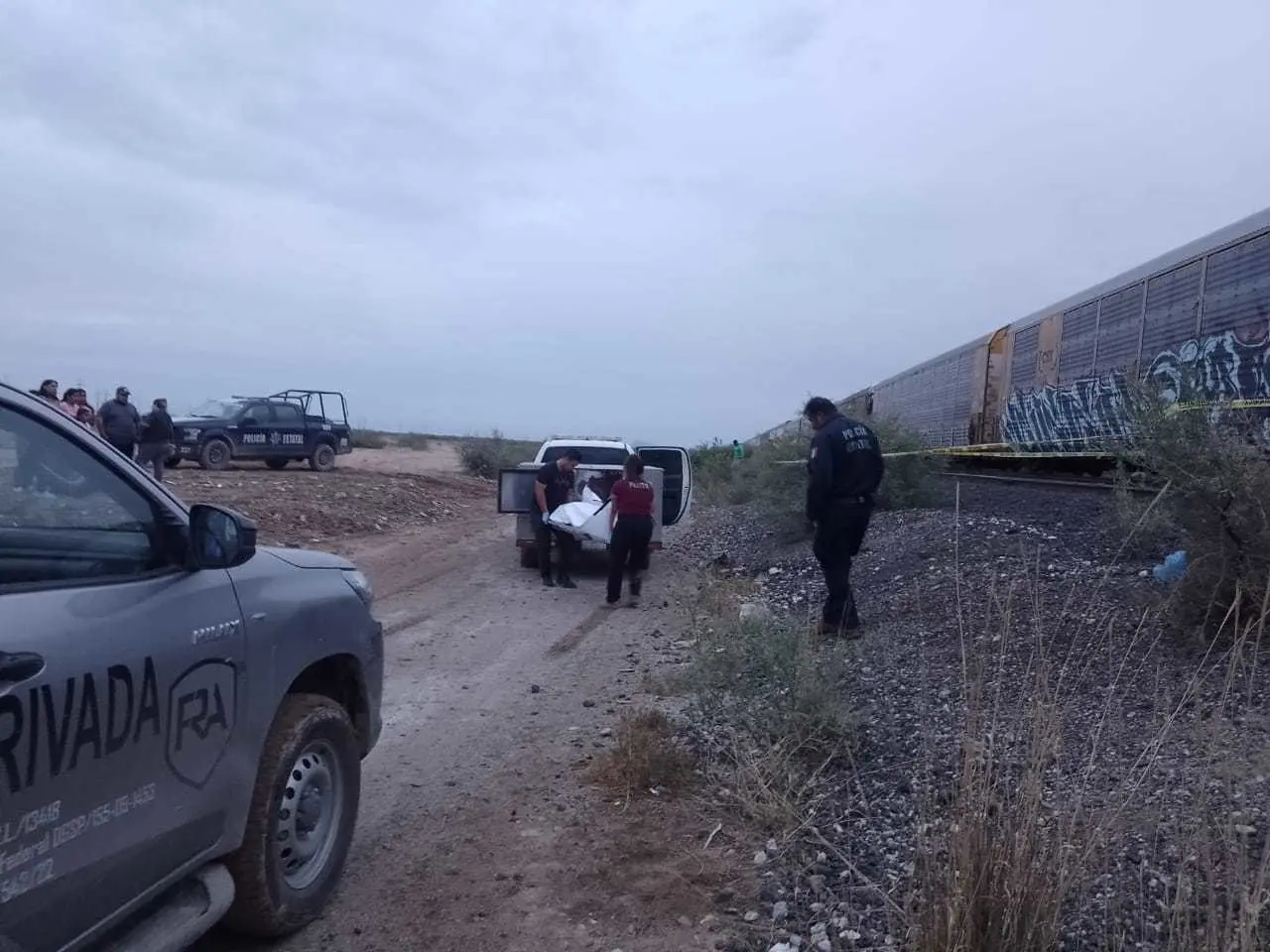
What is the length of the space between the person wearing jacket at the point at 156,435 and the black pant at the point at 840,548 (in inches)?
524

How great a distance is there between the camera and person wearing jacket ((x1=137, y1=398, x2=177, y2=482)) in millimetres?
18109

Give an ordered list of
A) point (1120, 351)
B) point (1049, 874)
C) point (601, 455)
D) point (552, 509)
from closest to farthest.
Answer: point (1049, 874)
point (552, 509)
point (601, 455)
point (1120, 351)

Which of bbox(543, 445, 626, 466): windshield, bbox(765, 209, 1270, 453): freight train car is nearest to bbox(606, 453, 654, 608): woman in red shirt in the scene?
bbox(543, 445, 626, 466): windshield

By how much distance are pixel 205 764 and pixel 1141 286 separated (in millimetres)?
14404

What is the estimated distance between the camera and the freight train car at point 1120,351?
38.3 ft

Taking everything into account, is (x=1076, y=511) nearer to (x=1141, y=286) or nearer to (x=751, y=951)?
(x=1141, y=286)

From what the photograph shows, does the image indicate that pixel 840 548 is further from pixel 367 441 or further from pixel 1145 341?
pixel 367 441

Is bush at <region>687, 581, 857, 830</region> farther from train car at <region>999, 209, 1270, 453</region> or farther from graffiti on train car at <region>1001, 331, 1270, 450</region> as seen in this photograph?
train car at <region>999, 209, 1270, 453</region>

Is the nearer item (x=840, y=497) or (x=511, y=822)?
(x=511, y=822)

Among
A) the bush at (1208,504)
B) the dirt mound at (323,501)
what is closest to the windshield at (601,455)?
the dirt mound at (323,501)

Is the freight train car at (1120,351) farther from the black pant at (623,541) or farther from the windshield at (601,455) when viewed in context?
the windshield at (601,455)

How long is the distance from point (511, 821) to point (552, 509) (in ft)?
Result: 25.2

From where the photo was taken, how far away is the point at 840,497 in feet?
27.2

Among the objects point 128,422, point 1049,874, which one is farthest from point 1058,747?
point 128,422
